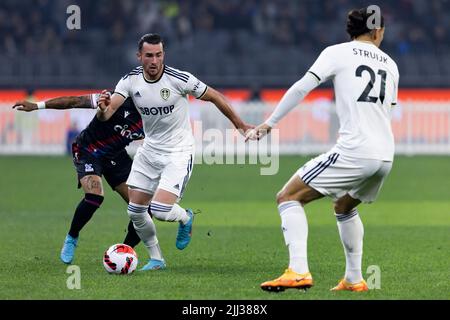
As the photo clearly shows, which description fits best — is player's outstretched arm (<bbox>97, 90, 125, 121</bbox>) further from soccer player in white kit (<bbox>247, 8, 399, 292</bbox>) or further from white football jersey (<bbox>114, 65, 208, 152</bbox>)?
soccer player in white kit (<bbox>247, 8, 399, 292</bbox>)

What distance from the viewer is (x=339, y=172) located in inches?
328

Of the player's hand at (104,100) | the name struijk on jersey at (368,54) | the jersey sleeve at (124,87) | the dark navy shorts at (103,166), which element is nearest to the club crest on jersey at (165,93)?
the jersey sleeve at (124,87)

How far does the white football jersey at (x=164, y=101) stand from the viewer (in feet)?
33.8

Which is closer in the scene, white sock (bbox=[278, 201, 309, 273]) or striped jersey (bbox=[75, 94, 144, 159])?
white sock (bbox=[278, 201, 309, 273])

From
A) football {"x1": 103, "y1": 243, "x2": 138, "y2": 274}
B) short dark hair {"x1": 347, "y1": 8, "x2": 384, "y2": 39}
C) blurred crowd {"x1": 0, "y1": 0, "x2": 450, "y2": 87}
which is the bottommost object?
Result: football {"x1": 103, "y1": 243, "x2": 138, "y2": 274}

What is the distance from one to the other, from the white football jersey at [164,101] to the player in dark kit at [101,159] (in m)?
0.61

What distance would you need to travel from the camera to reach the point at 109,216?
16297 mm

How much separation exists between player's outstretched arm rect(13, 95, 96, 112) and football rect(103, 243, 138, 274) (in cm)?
143

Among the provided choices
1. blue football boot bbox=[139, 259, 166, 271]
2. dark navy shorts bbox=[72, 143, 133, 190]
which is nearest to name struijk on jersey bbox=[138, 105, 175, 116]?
dark navy shorts bbox=[72, 143, 133, 190]

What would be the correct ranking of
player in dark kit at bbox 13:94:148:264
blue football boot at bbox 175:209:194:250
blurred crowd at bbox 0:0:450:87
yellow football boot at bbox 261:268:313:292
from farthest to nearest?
blurred crowd at bbox 0:0:450:87, player in dark kit at bbox 13:94:148:264, blue football boot at bbox 175:209:194:250, yellow football boot at bbox 261:268:313:292

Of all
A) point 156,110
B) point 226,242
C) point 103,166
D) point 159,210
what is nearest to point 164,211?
point 159,210

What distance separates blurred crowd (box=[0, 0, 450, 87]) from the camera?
34.2 meters

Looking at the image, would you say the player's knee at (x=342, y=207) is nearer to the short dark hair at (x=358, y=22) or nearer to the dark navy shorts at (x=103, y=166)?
the short dark hair at (x=358, y=22)

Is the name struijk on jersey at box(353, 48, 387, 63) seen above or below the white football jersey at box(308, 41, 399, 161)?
above
